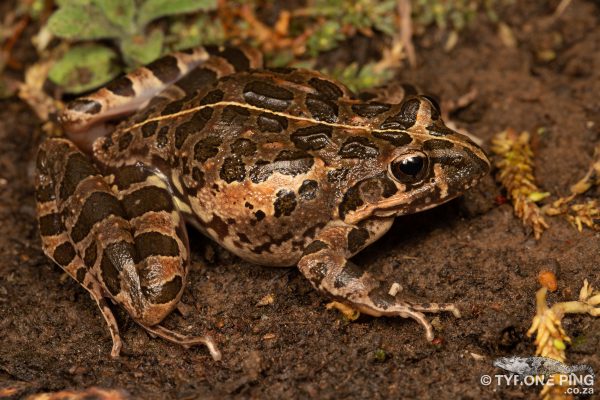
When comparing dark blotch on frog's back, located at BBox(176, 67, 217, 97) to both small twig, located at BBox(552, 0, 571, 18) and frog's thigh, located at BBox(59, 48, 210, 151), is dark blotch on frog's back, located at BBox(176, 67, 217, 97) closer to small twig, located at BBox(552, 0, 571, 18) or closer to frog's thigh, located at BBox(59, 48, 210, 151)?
frog's thigh, located at BBox(59, 48, 210, 151)

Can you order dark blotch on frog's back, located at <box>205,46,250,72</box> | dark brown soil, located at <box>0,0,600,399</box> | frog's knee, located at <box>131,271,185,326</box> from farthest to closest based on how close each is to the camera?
dark blotch on frog's back, located at <box>205,46,250,72</box>
frog's knee, located at <box>131,271,185,326</box>
dark brown soil, located at <box>0,0,600,399</box>

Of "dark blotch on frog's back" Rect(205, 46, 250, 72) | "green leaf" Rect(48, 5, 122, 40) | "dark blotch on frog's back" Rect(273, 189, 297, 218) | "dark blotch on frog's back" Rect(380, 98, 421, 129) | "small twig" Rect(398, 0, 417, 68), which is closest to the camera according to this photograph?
"dark blotch on frog's back" Rect(273, 189, 297, 218)

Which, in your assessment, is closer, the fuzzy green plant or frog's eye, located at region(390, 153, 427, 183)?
frog's eye, located at region(390, 153, 427, 183)

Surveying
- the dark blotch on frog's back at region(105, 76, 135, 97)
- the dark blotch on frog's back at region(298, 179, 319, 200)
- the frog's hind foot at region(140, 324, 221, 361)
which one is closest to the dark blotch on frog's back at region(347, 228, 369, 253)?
the dark blotch on frog's back at region(298, 179, 319, 200)

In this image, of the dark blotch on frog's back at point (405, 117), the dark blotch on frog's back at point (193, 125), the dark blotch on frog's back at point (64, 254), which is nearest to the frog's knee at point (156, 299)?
the dark blotch on frog's back at point (64, 254)

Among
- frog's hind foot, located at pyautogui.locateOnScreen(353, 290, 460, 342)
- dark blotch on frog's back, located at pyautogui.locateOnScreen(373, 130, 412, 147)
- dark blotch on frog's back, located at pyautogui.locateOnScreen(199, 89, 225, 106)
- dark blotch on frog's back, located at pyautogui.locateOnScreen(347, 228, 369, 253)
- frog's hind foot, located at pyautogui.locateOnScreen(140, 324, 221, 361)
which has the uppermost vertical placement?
dark blotch on frog's back, located at pyautogui.locateOnScreen(199, 89, 225, 106)

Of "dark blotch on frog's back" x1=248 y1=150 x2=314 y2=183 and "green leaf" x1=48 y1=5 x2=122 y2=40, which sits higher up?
"green leaf" x1=48 y1=5 x2=122 y2=40

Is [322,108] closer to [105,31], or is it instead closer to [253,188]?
[253,188]

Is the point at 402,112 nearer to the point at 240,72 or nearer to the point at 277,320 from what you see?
the point at 240,72
